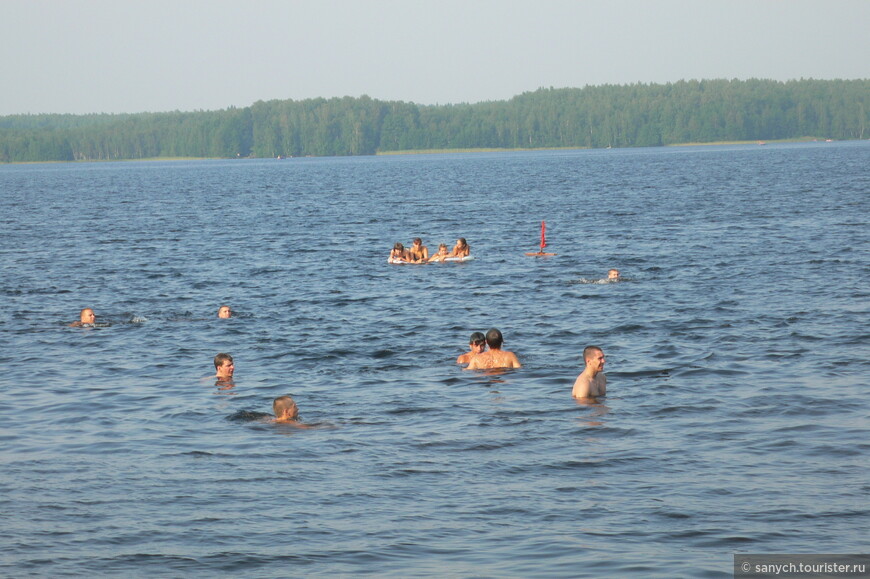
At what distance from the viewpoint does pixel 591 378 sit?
18734 millimetres

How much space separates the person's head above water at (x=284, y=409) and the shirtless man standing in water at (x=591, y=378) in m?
4.97

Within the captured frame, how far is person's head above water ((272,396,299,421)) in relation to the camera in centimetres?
1772

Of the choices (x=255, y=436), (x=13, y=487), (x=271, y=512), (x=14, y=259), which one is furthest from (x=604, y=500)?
(x=14, y=259)

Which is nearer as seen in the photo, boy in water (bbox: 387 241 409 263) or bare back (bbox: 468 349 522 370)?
bare back (bbox: 468 349 522 370)

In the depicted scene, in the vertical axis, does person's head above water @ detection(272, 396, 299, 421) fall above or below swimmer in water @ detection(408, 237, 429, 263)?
below

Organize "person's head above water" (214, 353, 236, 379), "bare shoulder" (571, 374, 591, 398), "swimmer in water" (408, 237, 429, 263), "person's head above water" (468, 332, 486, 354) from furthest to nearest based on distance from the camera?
"swimmer in water" (408, 237, 429, 263) → "person's head above water" (468, 332, 486, 354) → "person's head above water" (214, 353, 236, 379) → "bare shoulder" (571, 374, 591, 398)

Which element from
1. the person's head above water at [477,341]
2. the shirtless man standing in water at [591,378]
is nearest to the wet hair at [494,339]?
the person's head above water at [477,341]

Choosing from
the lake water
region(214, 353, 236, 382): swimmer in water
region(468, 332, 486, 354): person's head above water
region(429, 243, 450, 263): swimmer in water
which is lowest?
the lake water

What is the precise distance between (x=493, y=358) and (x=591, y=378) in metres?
3.31

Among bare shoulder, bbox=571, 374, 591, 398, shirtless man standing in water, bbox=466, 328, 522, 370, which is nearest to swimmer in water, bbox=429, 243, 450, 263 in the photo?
shirtless man standing in water, bbox=466, 328, 522, 370

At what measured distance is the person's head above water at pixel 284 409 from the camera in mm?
17719

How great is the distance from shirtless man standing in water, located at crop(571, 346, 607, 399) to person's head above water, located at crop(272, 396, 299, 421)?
16.3ft

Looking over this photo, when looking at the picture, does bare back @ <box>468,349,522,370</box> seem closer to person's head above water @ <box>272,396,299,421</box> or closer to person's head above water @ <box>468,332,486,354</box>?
person's head above water @ <box>468,332,486,354</box>

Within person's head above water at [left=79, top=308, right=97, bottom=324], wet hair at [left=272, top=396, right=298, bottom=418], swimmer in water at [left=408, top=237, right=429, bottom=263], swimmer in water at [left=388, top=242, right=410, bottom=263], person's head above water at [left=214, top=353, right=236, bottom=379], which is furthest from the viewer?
swimmer in water at [left=388, top=242, right=410, bottom=263]
